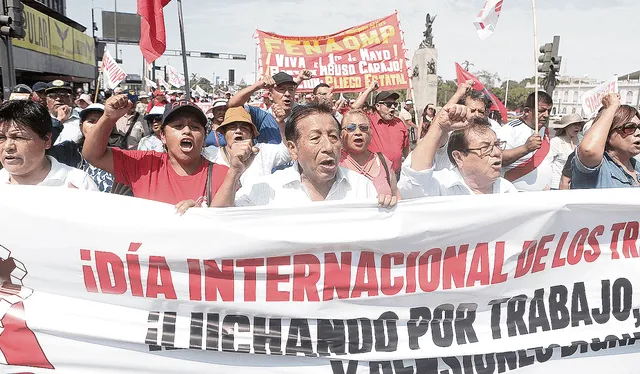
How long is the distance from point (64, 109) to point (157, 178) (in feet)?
10.4

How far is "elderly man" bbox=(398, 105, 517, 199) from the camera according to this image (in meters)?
2.54

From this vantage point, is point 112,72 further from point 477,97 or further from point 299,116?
point 299,116

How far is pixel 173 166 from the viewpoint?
286 centimetres

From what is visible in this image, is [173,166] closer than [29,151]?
No

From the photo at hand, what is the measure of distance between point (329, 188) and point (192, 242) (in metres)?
Result: 0.70

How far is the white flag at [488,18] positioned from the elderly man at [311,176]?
122 inches

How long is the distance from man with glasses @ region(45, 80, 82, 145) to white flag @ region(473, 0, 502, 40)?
12.5ft

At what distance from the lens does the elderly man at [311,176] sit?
8.63 feet

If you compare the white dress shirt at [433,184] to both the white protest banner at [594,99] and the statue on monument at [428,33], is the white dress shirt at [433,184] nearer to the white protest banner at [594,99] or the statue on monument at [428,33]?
the white protest banner at [594,99]

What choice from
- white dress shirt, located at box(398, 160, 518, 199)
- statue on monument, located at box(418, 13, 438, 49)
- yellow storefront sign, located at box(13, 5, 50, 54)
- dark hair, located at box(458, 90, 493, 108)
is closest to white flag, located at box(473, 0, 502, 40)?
dark hair, located at box(458, 90, 493, 108)

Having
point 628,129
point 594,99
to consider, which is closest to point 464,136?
point 628,129

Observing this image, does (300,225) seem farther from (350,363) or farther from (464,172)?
(464,172)

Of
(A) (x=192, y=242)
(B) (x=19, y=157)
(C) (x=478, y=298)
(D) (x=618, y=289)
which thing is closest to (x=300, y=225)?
(A) (x=192, y=242)

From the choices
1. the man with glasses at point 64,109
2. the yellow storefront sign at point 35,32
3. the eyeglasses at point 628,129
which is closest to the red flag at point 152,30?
the man with glasses at point 64,109
